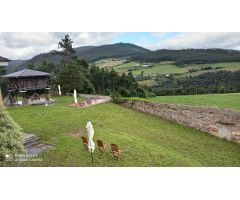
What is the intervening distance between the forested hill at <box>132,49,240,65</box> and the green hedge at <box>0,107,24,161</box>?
12.5ft

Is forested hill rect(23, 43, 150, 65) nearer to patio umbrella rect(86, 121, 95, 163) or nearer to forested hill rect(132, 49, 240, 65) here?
forested hill rect(132, 49, 240, 65)

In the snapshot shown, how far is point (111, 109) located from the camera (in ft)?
36.5

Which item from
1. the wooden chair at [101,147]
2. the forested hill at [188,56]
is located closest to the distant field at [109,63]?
the forested hill at [188,56]

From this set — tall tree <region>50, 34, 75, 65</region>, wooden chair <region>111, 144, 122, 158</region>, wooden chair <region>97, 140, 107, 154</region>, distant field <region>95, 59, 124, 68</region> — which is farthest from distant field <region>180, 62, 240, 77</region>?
tall tree <region>50, 34, 75, 65</region>

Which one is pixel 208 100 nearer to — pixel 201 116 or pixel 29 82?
pixel 201 116

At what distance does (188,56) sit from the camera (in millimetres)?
10273

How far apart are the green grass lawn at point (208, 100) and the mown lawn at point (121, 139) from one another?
2.78 feet

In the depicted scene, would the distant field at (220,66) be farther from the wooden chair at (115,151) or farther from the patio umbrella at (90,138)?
the patio umbrella at (90,138)

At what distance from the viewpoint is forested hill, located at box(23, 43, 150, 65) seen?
9.98 m

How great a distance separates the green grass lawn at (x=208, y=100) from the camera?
1044cm

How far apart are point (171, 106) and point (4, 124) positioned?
5223 millimetres

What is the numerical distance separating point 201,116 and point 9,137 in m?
5.95

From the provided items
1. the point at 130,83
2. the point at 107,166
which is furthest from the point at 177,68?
the point at 107,166

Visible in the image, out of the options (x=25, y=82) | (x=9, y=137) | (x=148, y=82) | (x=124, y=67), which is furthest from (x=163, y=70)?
(x=9, y=137)
